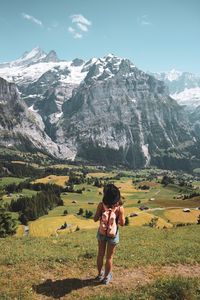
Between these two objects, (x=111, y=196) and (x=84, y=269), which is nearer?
(x=111, y=196)

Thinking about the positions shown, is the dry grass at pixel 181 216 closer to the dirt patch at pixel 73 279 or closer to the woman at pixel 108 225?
the dirt patch at pixel 73 279

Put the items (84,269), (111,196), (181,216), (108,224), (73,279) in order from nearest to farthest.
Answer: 1. (108,224)
2. (111,196)
3. (73,279)
4. (84,269)
5. (181,216)

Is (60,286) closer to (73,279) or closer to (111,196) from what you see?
(73,279)

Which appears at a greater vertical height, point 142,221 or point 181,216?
point 181,216

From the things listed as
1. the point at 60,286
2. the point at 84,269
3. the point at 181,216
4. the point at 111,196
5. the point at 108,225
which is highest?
the point at 111,196

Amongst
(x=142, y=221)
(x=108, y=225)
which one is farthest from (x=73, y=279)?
(x=142, y=221)

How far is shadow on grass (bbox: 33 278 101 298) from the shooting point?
17.8 meters

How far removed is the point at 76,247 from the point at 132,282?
968 centimetres

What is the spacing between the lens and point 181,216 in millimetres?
156125

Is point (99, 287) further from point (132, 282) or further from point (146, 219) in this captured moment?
point (146, 219)

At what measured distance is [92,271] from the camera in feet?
69.2

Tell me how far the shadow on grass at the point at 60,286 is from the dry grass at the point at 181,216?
438 ft

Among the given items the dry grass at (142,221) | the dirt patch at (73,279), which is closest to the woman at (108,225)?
the dirt patch at (73,279)

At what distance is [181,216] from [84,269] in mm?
140658
